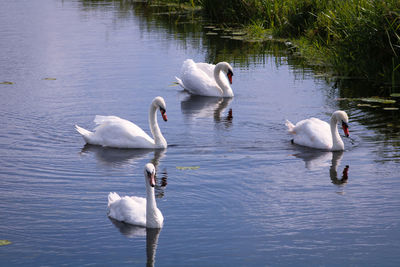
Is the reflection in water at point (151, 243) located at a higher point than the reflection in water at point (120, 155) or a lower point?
higher

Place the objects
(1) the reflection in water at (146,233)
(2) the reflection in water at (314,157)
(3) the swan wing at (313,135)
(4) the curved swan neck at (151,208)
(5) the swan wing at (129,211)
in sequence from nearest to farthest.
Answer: (1) the reflection in water at (146,233) < (4) the curved swan neck at (151,208) < (5) the swan wing at (129,211) < (2) the reflection in water at (314,157) < (3) the swan wing at (313,135)

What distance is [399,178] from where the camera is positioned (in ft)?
31.0

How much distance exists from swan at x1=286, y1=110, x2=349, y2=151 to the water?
16cm

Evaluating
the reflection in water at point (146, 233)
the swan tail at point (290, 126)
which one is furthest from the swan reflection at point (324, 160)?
the reflection in water at point (146, 233)

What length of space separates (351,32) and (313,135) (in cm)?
532

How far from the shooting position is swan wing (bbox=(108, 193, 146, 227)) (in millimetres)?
7855

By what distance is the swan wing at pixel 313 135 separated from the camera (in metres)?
11.0

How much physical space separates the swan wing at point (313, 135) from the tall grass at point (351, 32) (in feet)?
13.6

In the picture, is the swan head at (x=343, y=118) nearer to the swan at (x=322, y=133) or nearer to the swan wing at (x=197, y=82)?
the swan at (x=322, y=133)

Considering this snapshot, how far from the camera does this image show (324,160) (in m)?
10.5

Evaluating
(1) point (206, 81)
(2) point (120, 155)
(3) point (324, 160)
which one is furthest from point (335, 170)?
(1) point (206, 81)

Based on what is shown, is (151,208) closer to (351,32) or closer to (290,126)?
(290,126)

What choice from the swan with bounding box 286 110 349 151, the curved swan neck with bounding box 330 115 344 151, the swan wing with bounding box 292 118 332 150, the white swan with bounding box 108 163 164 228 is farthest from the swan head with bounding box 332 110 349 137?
the white swan with bounding box 108 163 164 228

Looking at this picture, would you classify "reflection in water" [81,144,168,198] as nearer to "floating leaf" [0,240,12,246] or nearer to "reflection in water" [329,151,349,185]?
"reflection in water" [329,151,349,185]
